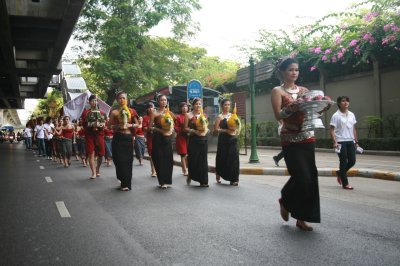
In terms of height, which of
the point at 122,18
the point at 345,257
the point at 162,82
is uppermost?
the point at 122,18

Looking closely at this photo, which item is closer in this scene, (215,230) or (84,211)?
(215,230)

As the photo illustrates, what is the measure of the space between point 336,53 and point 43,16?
12.4 metres

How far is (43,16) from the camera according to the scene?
16703mm

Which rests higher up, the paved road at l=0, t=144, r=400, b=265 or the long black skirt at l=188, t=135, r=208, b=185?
the long black skirt at l=188, t=135, r=208, b=185

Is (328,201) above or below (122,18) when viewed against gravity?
below

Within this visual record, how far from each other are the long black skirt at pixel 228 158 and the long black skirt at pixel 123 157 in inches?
73.5

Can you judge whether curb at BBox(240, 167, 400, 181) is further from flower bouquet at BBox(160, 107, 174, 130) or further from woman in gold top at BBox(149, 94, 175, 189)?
flower bouquet at BBox(160, 107, 174, 130)

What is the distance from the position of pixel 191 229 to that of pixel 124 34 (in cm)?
2321

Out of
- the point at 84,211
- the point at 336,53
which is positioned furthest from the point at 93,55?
the point at 84,211

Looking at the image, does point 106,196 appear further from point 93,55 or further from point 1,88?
point 1,88

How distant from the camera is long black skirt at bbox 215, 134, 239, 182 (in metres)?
9.46

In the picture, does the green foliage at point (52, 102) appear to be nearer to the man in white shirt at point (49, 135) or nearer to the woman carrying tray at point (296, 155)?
the man in white shirt at point (49, 135)

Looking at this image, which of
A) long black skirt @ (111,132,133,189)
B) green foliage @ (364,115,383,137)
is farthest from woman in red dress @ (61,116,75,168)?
green foliage @ (364,115,383,137)

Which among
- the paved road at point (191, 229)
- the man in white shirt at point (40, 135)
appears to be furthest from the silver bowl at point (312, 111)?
the man in white shirt at point (40, 135)
